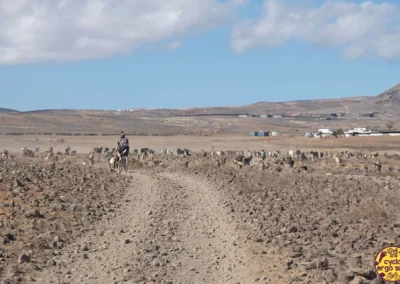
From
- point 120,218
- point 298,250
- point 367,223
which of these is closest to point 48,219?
point 120,218

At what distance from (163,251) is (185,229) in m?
A: 2.10

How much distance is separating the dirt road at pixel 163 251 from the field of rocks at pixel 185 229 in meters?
0.02

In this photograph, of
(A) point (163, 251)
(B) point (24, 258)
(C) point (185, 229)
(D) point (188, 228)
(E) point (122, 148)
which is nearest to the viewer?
(B) point (24, 258)

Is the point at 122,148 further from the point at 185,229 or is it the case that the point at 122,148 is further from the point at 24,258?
the point at 24,258

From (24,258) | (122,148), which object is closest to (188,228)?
(24,258)

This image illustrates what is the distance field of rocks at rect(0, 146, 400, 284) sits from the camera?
33.6 ft

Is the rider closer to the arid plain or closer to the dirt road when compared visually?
the arid plain

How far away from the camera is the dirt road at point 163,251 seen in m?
10.0

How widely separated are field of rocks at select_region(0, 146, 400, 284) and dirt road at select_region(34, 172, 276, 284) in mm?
19

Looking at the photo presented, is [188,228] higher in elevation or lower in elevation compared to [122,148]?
lower

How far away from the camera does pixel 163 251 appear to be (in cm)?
1141

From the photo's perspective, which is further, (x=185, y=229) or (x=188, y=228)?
(x=188, y=228)

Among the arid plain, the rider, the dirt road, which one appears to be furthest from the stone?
the rider

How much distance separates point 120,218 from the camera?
14.7m
